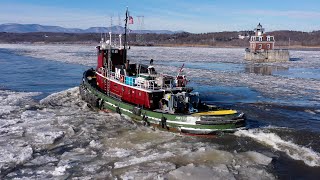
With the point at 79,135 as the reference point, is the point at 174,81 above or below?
above

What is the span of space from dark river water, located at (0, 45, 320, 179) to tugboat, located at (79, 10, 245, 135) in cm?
69

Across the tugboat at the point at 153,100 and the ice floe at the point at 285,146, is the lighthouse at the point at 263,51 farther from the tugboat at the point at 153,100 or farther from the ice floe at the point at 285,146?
the ice floe at the point at 285,146

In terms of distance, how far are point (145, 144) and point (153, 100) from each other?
4.42 metres

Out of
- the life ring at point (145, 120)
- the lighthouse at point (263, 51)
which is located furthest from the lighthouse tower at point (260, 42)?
the life ring at point (145, 120)

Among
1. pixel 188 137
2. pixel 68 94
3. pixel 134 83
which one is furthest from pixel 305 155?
pixel 68 94

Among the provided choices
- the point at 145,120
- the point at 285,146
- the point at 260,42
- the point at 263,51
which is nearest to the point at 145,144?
the point at 145,120

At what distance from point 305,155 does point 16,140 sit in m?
15.5

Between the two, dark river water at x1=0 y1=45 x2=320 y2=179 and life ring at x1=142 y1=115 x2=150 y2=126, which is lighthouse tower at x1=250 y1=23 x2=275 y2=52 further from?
life ring at x1=142 y1=115 x2=150 y2=126

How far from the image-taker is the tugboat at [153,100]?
22.0 metres

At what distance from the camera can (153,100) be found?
969 inches

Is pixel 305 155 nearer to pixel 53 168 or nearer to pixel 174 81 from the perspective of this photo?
pixel 174 81

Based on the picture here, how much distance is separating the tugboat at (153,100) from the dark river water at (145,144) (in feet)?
2.27

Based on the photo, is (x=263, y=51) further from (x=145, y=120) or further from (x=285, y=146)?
(x=285, y=146)

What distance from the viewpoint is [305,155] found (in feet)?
63.3
